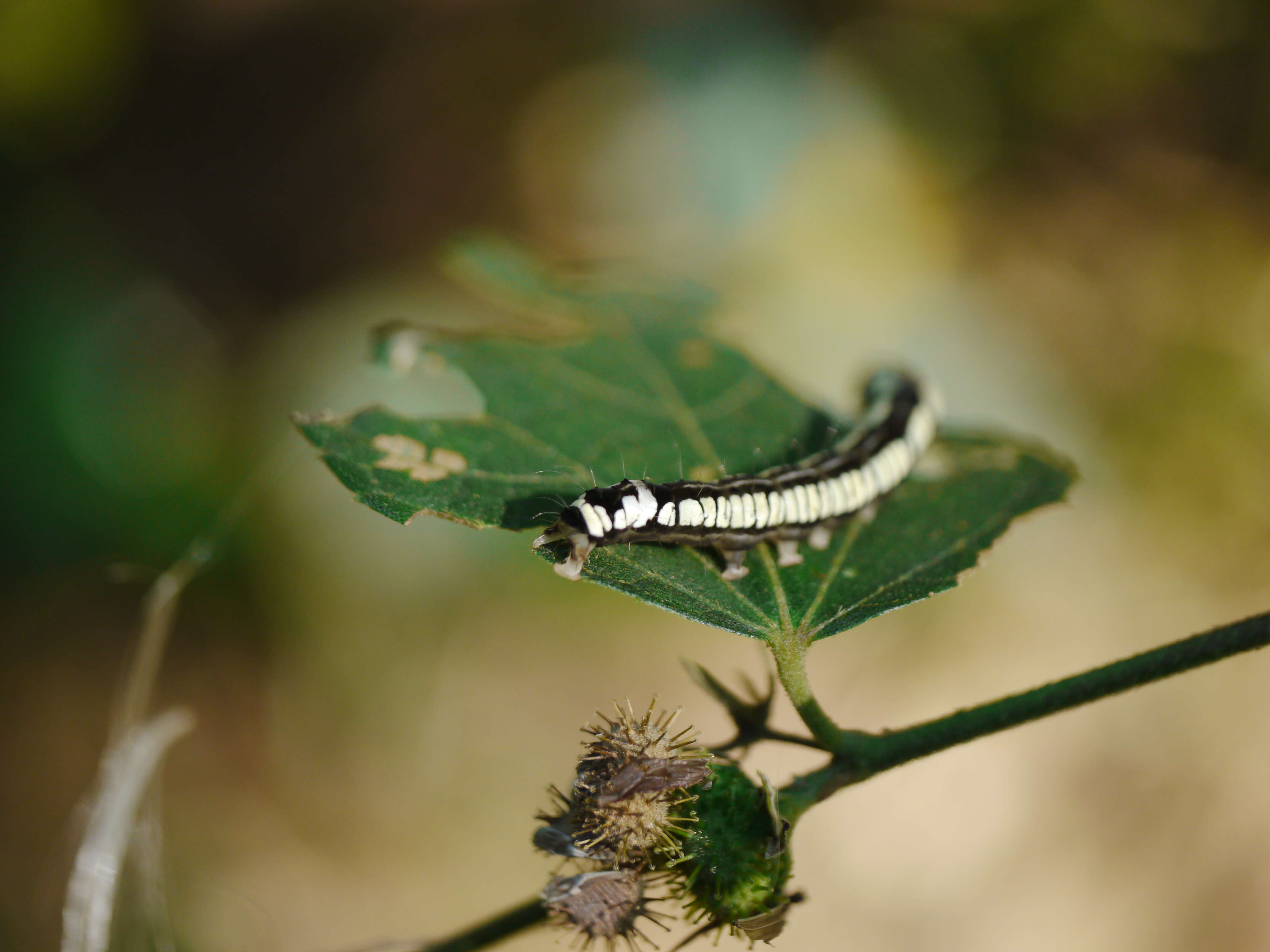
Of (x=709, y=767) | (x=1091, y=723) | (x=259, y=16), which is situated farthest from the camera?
(x=259, y=16)

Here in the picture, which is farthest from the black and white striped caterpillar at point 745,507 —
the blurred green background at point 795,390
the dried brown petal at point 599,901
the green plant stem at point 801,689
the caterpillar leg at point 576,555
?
the blurred green background at point 795,390

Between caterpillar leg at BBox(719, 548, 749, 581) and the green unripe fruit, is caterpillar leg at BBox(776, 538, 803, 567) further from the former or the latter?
the green unripe fruit

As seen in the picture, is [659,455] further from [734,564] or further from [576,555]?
[576,555]

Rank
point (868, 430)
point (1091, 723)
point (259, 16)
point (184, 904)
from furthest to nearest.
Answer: point (259, 16), point (1091, 723), point (184, 904), point (868, 430)

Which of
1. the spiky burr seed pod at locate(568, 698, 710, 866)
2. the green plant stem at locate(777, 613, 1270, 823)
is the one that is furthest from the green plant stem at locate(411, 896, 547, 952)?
the green plant stem at locate(777, 613, 1270, 823)

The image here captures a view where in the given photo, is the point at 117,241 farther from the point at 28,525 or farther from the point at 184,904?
the point at 184,904

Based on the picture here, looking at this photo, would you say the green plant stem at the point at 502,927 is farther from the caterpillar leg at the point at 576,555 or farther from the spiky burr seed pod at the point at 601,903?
the caterpillar leg at the point at 576,555

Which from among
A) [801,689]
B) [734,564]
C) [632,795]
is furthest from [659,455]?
[632,795]

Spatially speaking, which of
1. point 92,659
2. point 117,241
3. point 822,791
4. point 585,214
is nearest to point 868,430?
point 822,791
